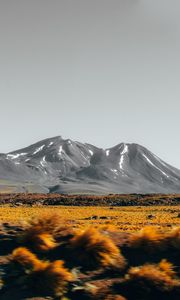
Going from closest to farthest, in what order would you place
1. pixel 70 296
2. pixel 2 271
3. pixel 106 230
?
pixel 70 296 → pixel 2 271 → pixel 106 230

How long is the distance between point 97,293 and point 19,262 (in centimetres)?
275

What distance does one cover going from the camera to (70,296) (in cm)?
1659

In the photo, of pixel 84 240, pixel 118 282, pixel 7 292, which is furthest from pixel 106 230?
pixel 7 292

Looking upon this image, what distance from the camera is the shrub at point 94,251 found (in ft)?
59.9

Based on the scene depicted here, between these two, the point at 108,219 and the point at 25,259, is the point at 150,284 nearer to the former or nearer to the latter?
the point at 25,259

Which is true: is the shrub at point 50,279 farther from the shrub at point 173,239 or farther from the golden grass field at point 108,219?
the shrub at point 173,239

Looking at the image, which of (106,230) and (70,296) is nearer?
(70,296)

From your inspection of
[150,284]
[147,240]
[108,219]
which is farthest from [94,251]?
[108,219]

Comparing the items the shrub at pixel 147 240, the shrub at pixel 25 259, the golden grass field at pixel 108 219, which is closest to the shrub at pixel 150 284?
the shrub at pixel 147 240

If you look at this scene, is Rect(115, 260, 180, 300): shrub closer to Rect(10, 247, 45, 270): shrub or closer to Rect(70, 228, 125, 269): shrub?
Rect(70, 228, 125, 269): shrub

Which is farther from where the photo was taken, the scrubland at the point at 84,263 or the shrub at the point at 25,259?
the shrub at the point at 25,259

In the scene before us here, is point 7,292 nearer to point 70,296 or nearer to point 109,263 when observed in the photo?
point 70,296

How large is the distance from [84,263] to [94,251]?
0.50 meters

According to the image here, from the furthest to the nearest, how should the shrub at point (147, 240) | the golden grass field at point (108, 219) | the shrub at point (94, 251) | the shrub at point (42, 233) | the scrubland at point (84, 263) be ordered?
the golden grass field at point (108, 219) → the shrub at point (147, 240) → the shrub at point (42, 233) → the shrub at point (94, 251) → the scrubland at point (84, 263)
